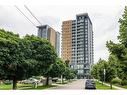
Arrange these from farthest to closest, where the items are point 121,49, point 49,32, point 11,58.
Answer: point 11,58, point 49,32, point 121,49

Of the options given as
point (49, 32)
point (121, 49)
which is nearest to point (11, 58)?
point (49, 32)

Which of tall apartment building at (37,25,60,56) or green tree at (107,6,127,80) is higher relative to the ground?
tall apartment building at (37,25,60,56)

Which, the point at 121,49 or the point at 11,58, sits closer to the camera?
the point at 121,49

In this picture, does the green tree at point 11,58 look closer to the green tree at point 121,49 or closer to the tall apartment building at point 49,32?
the tall apartment building at point 49,32

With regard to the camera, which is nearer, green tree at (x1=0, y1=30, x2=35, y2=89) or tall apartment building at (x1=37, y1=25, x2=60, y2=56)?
tall apartment building at (x1=37, y1=25, x2=60, y2=56)

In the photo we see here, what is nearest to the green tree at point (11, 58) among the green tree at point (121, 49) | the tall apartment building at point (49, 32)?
the tall apartment building at point (49, 32)

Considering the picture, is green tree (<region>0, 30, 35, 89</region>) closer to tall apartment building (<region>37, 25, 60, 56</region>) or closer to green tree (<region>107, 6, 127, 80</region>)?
tall apartment building (<region>37, 25, 60, 56</region>)

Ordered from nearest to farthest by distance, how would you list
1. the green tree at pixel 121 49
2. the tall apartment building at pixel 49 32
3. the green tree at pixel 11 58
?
the tall apartment building at pixel 49 32
the green tree at pixel 121 49
the green tree at pixel 11 58

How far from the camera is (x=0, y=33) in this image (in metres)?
24.3

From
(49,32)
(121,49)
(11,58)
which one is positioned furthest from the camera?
(11,58)

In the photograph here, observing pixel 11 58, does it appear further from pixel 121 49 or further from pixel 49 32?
pixel 121 49

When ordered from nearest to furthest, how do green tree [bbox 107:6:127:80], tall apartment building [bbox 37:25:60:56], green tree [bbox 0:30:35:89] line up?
tall apartment building [bbox 37:25:60:56]
green tree [bbox 107:6:127:80]
green tree [bbox 0:30:35:89]

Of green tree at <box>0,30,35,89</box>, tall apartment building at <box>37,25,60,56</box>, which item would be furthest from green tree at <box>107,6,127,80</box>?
green tree at <box>0,30,35,89</box>
